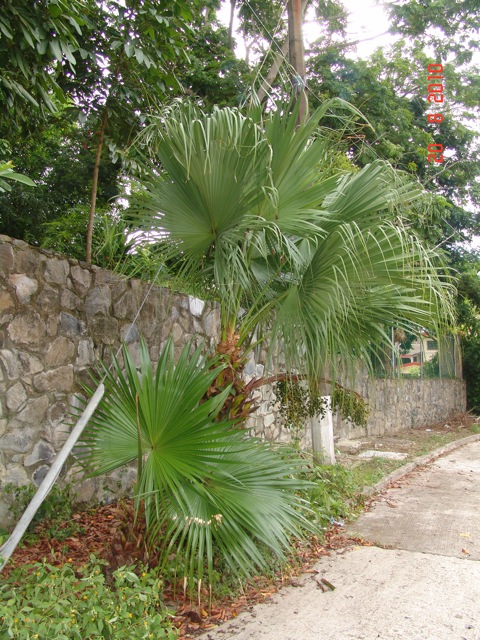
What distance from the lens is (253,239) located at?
4195 mm

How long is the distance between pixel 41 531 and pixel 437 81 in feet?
42.8

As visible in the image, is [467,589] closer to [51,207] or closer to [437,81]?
[51,207]

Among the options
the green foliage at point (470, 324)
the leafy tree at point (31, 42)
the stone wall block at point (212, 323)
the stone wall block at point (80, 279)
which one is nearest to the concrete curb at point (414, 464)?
the stone wall block at point (212, 323)

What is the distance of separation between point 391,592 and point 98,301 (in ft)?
10.5

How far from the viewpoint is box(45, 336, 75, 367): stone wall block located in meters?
4.47

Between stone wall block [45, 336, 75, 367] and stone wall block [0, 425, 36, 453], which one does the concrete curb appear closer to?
stone wall block [45, 336, 75, 367]

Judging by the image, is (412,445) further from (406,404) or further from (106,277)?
(106,277)

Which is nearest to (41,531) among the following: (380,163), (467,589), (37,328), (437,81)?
(37,328)

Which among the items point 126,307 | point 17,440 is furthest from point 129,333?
point 17,440

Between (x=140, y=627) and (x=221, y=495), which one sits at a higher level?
(x=221, y=495)

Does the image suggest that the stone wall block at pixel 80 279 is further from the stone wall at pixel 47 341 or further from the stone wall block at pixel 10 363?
the stone wall block at pixel 10 363

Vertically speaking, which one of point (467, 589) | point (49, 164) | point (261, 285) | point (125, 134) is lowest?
point (467, 589)

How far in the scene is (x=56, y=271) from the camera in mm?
4562

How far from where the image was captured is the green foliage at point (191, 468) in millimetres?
3094
